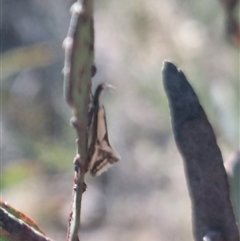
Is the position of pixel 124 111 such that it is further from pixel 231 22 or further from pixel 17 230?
pixel 17 230

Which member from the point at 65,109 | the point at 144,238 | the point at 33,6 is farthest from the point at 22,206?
the point at 33,6

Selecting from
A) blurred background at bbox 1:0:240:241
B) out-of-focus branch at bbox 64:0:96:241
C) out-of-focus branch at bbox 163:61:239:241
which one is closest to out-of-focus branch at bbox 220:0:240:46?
blurred background at bbox 1:0:240:241

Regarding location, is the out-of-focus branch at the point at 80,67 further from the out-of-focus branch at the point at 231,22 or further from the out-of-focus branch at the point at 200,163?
the out-of-focus branch at the point at 231,22

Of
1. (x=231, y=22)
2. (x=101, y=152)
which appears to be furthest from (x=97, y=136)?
(x=231, y=22)

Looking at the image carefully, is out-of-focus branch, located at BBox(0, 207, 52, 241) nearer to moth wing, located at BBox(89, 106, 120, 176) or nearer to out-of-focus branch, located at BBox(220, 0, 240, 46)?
moth wing, located at BBox(89, 106, 120, 176)

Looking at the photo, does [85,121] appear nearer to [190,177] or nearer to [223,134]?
[190,177]
